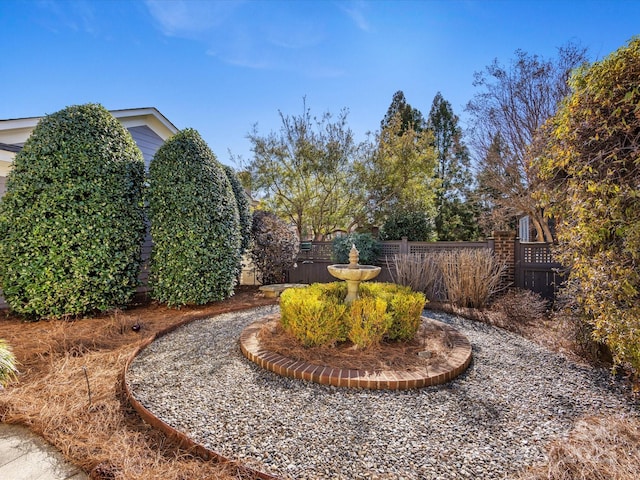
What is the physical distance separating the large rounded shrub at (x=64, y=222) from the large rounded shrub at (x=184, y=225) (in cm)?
62

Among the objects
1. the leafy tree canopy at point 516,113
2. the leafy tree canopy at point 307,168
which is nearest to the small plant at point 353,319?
the leafy tree canopy at point 307,168

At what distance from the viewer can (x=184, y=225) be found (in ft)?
19.8

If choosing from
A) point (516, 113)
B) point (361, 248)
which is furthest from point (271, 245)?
point (516, 113)

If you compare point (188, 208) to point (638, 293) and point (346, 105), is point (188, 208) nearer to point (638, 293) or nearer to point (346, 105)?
point (638, 293)

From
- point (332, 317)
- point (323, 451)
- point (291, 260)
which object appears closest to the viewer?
point (323, 451)

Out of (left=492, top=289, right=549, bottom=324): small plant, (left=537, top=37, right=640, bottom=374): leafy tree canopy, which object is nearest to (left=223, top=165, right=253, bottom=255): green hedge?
(left=492, top=289, right=549, bottom=324): small plant

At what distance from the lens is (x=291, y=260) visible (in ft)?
29.6

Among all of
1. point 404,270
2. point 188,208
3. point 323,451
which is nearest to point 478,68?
point 404,270

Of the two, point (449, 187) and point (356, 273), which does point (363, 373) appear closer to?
point (356, 273)

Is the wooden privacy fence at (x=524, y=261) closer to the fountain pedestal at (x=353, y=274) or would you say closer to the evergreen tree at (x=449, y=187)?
the fountain pedestal at (x=353, y=274)

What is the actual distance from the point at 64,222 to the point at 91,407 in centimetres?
395

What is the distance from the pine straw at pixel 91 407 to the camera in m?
1.95

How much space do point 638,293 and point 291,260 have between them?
23.8 feet

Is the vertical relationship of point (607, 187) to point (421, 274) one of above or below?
above
